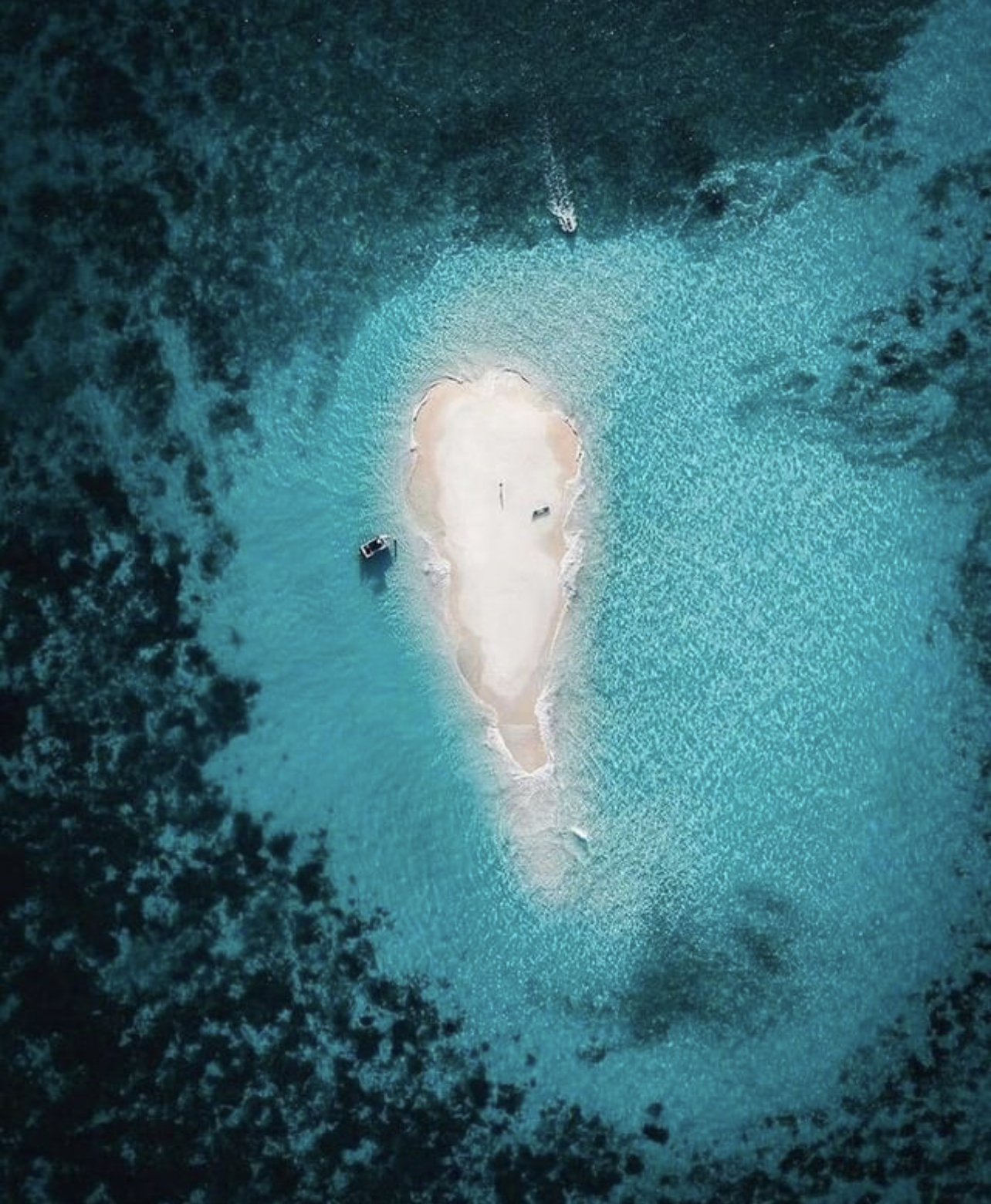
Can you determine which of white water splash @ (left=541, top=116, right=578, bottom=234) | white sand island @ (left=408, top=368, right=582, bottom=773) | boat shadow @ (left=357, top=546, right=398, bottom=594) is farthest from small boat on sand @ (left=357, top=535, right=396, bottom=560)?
white water splash @ (left=541, top=116, right=578, bottom=234)

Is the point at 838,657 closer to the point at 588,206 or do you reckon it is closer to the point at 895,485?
the point at 895,485

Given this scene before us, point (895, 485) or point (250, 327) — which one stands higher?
point (250, 327)

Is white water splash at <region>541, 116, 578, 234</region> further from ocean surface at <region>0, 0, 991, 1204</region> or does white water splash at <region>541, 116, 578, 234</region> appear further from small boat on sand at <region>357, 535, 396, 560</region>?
small boat on sand at <region>357, 535, 396, 560</region>

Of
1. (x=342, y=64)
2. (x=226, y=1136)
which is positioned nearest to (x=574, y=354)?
(x=342, y=64)

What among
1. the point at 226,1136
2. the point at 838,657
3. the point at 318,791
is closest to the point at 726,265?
the point at 838,657

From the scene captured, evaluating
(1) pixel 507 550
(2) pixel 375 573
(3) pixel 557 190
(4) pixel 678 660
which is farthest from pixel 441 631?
(3) pixel 557 190

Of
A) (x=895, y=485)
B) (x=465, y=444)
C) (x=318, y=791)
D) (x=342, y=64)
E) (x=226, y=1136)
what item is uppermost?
(x=342, y=64)

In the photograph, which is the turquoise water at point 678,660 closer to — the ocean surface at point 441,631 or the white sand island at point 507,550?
the ocean surface at point 441,631
